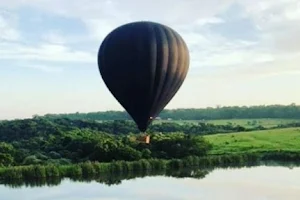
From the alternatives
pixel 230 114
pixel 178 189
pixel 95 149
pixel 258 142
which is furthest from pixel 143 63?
pixel 230 114

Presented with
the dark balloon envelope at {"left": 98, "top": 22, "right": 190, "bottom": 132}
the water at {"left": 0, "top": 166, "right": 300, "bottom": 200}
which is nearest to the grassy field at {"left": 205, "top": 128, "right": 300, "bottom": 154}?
the water at {"left": 0, "top": 166, "right": 300, "bottom": 200}

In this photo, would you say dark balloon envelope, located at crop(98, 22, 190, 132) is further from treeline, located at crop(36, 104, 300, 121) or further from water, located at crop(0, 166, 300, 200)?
treeline, located at crop(36, 104, 300, 121)

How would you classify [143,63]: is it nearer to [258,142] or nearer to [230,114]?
[258,142]

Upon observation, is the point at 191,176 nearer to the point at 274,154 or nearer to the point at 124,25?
the point at 274,154

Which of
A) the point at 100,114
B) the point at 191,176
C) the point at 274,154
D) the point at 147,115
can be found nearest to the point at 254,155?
the point at 274,154

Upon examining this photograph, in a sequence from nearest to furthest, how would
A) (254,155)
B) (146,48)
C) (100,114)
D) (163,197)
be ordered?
1. (146,48)
2. (163,197)
3. (254,155)
4. (100,114)

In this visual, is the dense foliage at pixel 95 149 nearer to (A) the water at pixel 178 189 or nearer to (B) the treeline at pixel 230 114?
(A) the water at pixel 178 189
